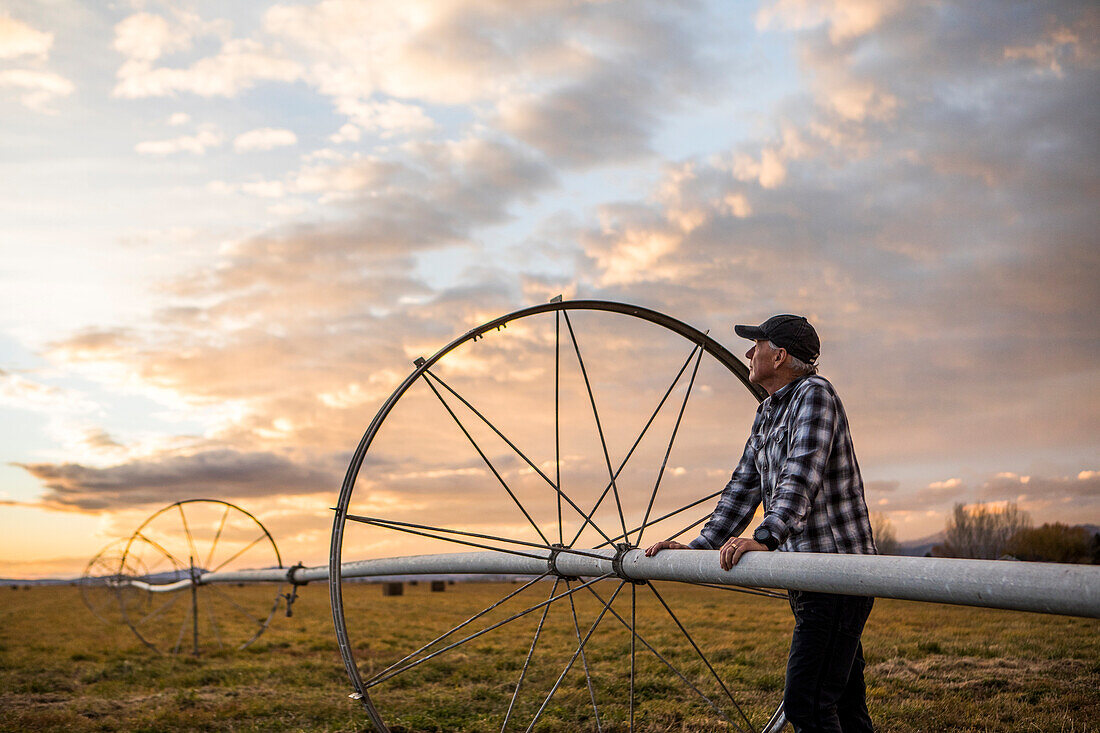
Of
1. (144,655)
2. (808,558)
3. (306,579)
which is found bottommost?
(144,655)

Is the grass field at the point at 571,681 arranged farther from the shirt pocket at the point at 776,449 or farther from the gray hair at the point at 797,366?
the gray hair at the point at 797,366

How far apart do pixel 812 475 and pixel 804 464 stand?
0.06 meters

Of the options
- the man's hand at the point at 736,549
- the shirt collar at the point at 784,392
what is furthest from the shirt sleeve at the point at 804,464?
the shirt collar at the point at 784,392

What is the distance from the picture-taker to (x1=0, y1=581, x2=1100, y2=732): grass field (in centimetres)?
754

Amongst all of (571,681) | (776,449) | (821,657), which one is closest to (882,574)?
(821,657)

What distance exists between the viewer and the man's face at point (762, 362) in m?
4.43

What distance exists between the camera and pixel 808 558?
3680mm

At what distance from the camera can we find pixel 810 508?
154 inches

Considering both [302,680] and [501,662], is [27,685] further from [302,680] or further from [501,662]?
[501,662]

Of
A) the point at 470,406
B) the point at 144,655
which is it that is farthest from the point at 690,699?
the point at 144,655

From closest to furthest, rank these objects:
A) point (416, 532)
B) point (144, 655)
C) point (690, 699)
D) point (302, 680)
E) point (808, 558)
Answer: point (808, 558), point (416, 532), point (690, 699), point (302, 680), point (144, 655)

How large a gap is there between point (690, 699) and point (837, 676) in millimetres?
4832

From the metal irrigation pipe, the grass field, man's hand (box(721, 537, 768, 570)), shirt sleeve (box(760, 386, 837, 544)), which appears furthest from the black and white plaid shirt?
the grass field

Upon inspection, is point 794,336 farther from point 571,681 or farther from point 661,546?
point 571,681
